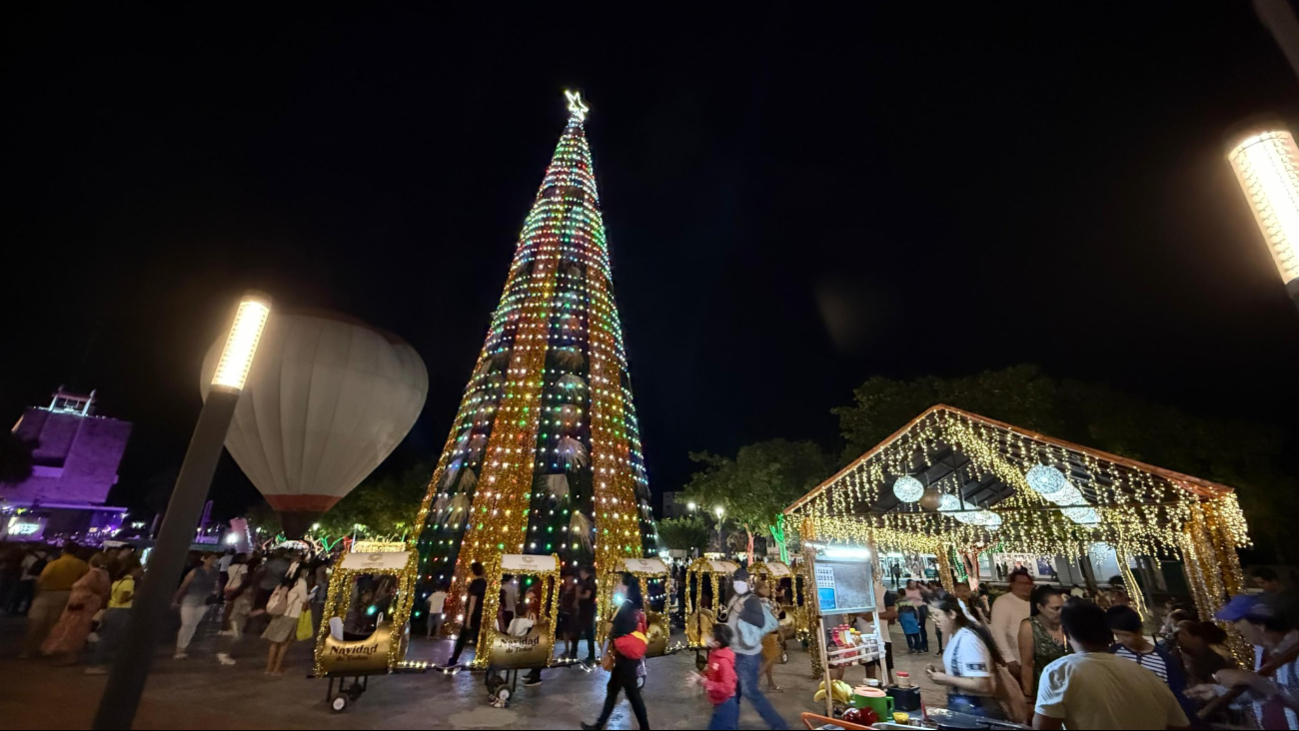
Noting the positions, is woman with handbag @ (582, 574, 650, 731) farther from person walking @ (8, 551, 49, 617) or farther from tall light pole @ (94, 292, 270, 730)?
person walking @ (8, 551, 49, 617)

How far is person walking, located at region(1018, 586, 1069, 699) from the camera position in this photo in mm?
5020

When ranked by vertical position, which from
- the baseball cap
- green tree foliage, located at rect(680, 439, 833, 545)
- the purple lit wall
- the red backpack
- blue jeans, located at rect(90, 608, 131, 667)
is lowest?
blue jeans, located at rect(90, 608, 131, 667)

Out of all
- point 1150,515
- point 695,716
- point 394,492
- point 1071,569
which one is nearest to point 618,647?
point 695,716

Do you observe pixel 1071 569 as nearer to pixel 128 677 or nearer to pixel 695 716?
pixel 695 716

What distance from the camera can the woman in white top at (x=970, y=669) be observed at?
484 cm

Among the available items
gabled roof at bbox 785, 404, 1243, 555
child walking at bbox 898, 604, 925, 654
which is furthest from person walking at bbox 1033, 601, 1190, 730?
child walking at bbox 898, 604, 925, 654

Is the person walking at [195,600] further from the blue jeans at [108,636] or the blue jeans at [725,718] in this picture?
the blue jeans at [725,718]

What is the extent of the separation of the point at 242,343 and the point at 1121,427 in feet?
79.1

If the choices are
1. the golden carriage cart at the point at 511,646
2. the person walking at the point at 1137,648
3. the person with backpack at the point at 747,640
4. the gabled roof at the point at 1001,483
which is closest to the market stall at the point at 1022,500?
the gabled roof at the point at 1001,483

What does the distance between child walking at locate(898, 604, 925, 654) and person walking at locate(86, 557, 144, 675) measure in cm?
1475

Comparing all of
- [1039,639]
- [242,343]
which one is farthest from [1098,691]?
[242,343]

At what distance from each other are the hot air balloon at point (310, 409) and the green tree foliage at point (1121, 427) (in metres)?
19.1

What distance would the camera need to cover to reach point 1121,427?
17.4m

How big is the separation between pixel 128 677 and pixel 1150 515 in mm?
17951
